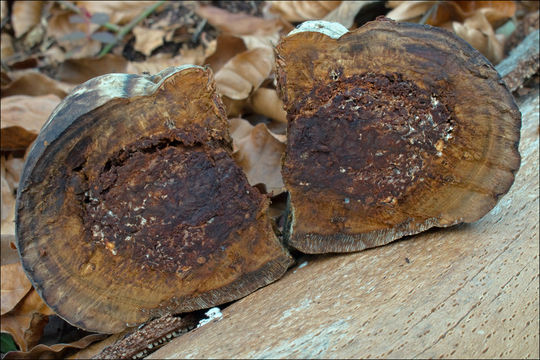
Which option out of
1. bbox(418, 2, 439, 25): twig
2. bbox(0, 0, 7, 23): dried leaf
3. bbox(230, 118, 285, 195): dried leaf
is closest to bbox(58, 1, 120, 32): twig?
bbox(0, 0, 7, 23): dried leaf

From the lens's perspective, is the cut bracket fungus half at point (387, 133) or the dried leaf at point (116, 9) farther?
the dried leaf at point (116, 9)

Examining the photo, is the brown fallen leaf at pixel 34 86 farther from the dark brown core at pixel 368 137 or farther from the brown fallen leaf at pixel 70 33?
the dark brown core at pixel 368 137

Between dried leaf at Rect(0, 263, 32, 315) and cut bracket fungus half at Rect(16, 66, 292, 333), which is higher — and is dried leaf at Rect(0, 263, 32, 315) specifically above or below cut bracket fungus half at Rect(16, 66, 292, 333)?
below

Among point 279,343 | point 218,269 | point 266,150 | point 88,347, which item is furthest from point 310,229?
point 88,347

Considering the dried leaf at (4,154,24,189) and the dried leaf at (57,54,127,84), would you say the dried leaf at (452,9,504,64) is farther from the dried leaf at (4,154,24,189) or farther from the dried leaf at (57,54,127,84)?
the dried leaf at (4,154,24,189)

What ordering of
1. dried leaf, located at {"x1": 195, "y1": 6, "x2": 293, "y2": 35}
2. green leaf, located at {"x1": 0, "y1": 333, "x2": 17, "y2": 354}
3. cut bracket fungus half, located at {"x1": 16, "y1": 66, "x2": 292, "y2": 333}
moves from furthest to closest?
dried leaf, located at {"x1": 195, "y1": 6, "x2": 293, "y2": 35} → green leaf, located at {"x1": 0, "y1": 333, "x2": 17, "y2": 354} → cut bracket fungus half, located at {"x1": 16, "y1": 66, "x2": 292, "y2": 333}

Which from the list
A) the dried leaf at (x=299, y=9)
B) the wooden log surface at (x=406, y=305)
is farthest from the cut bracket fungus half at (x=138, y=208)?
the dried leaf at (x=299, y=9)


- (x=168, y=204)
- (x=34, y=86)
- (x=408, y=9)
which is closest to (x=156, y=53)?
(x=34, y=86)
